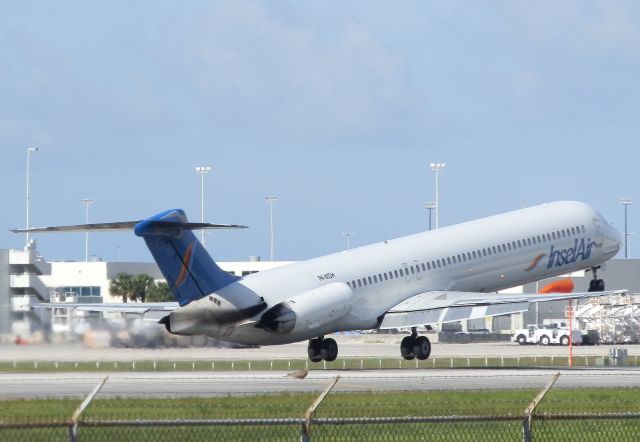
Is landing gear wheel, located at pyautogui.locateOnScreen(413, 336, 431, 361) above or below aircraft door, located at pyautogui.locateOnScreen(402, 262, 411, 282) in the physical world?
below

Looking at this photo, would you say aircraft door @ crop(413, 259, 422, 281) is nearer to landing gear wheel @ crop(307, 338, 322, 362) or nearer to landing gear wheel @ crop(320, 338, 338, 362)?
landing gear wheel @ crop(320, 338, 338, 362)

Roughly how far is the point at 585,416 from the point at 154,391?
21696mm

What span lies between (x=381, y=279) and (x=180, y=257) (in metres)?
11.1

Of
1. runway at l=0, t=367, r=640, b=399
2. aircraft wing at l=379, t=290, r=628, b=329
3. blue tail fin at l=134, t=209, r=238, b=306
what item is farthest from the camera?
aircraft wing at l=379, t=290, r=628, b=329

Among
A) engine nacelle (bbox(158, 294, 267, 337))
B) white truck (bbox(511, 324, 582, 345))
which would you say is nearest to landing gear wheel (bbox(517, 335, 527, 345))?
white truck (bbox(511, 324, 582, 345))

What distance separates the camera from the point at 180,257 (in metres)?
52.0

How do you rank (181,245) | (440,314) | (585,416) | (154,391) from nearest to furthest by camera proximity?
(585,416)
(154,391)
(181,245)
(440,314)

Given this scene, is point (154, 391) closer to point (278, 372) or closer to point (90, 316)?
point (278, 372)

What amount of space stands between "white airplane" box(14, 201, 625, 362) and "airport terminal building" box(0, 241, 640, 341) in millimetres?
2798

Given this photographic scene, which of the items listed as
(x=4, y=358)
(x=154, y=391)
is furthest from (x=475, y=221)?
(x=154, y=391)

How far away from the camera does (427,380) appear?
4772 cm

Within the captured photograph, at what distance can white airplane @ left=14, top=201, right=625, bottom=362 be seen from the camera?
173 ft

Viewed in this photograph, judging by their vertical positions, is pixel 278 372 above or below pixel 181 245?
below

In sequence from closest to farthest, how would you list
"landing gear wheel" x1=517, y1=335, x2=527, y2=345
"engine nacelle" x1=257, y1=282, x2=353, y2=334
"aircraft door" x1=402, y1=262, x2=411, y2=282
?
1. "engine nacelle" x1=257, y1=282, x2=353, y2=334
2. "aircraft door" x1=402, y1=262, x2=411, y2=282
3. "landing gear wheel" x1=517, y1=335, x2=527, y2=345
